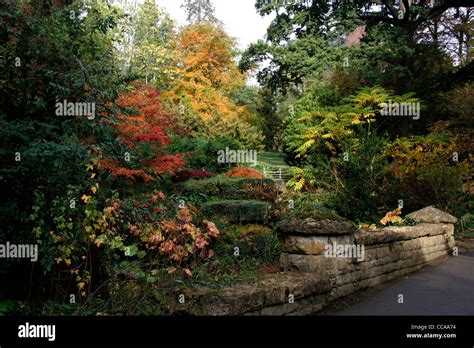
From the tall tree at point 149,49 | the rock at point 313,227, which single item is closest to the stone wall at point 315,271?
the rock at point 313,227

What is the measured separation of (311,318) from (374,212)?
6279 mm

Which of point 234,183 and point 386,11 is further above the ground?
point 386,11

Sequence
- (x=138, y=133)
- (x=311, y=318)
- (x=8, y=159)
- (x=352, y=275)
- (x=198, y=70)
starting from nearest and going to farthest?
(x=8, y=159), (x=311, y=318), (x=352, y=275), (x=138, y=133), (x=198, y=70)

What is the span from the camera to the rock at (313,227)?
204 inches

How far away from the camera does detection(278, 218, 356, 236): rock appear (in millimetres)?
5184

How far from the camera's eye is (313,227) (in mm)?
5176

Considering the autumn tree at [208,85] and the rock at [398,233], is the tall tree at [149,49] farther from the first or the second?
the rock at [398,233]

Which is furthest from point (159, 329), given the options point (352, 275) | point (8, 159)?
point (352, 275)

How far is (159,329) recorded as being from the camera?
3.43 metres

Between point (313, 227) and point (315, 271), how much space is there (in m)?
0.56

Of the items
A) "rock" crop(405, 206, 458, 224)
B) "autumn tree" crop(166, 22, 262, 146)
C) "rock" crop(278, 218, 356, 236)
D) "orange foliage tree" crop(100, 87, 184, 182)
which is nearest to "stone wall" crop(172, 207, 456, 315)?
"rock" crop(278, 218, 356, 236)

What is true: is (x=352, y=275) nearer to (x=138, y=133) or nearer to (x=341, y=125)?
(x=138, y=133)

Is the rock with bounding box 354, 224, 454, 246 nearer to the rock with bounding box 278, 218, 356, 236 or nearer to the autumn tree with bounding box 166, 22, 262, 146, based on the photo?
Result: the rock with bounding box 278, 218, 356, 236

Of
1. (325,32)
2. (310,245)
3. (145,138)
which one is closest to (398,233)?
(310,245)
